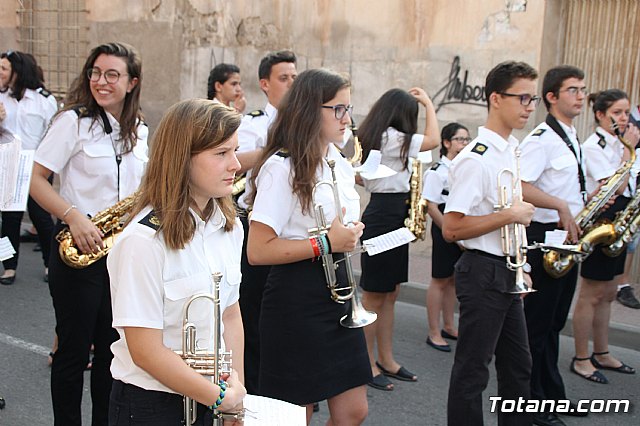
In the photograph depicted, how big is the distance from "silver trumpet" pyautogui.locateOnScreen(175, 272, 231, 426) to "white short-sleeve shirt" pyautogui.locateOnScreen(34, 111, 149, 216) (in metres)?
1.82

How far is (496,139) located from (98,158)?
6.73ft

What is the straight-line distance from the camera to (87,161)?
4012 mm

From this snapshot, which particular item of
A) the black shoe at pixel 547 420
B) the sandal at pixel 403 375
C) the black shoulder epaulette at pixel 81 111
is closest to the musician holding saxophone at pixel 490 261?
the black shoe at pixel 547 420

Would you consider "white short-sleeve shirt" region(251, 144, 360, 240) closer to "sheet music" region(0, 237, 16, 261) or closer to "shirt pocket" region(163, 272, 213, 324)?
"shirt pocket" region(163, 272, 213, 324)

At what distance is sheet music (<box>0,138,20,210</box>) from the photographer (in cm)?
370

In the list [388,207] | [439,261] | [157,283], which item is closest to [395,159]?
[388,207]

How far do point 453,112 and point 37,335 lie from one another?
221 inches

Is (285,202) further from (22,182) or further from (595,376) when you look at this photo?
(595,376)

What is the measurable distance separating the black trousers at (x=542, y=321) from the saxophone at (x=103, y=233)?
8.27ft

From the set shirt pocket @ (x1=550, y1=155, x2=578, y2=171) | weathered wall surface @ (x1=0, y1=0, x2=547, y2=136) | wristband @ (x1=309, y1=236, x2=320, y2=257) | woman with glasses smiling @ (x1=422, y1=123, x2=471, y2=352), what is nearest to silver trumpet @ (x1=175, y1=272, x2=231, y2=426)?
wristband @ (x1=309, y1=236, x2=320, y2=257)

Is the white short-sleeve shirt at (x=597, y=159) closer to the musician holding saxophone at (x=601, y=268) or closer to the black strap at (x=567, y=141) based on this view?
the musician holding saxophone at (x=601, y=268)

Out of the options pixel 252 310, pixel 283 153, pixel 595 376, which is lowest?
pixel 595 376

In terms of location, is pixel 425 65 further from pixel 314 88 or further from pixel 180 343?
pixel 180 343

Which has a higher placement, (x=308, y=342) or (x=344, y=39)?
(x=344, y=39)
